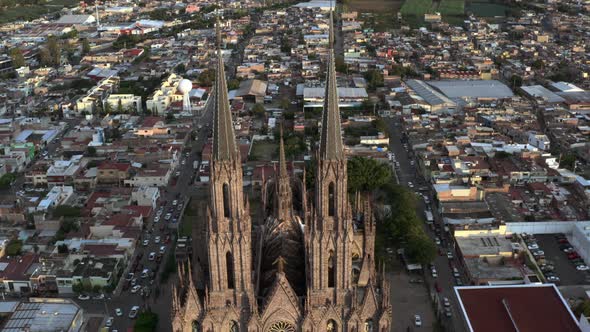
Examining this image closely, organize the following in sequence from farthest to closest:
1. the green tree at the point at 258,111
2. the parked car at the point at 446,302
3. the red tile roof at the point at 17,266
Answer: the green tree at the point at 258,111
the red tile roof at the point at 17,266
the parked car at the point at 446,302

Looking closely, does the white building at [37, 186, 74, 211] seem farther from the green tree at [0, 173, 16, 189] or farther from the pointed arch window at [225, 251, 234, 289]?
the pointed arch window at [225, 251, 234, 289]

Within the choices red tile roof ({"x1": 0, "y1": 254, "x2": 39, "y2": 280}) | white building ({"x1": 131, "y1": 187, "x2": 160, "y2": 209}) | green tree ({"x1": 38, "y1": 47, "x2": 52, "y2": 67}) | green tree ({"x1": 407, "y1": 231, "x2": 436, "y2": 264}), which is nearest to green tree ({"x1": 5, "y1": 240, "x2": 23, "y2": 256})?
red tile roof ({"x1": 0, "y1": 254, "x2": 39, "y2": 280})

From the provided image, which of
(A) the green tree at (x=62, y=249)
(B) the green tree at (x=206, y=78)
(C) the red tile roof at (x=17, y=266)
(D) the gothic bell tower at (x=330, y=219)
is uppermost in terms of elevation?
(D) the gothic bell tower at (x=330, y=219)

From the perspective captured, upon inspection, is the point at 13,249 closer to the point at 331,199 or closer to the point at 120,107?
the point at 331,199

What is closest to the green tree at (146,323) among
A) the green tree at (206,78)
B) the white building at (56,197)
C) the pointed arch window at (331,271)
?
the pointed arch window at (331,271)

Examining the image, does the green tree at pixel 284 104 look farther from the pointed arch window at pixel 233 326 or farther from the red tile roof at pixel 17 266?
the pointed arch window at pixel 233 326

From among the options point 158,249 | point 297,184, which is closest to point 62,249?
point 158,249
